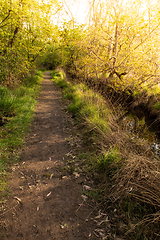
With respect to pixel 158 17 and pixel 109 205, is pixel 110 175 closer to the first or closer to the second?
pixel 109 205

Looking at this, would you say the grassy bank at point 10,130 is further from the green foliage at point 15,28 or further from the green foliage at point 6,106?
the green foliage at point 15,28

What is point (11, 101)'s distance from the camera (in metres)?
6.26

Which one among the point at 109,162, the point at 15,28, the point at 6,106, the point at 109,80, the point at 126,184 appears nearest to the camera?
the point at 126,184

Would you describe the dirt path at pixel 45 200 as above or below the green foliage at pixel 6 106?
below

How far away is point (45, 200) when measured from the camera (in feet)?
9.75

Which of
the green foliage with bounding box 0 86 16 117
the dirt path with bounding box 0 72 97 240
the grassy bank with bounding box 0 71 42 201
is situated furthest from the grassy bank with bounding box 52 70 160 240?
the green foliage with bounding box 0 86 16 117

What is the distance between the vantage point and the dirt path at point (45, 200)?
7.97 ft

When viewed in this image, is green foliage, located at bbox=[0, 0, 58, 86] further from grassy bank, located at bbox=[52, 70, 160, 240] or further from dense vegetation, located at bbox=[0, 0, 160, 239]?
grassy bank, located at bbox=[52, 70, 160, 240]

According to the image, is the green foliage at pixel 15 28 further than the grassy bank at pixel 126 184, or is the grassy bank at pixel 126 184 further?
the green foliage at pixel 15 28

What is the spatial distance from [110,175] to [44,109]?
19.0ft

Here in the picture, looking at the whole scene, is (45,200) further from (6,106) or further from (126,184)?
(6,106)

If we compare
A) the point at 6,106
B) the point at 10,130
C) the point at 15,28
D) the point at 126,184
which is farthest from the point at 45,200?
the point at 15,28

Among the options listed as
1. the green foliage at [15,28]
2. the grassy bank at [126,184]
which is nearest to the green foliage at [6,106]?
the green foliage at [15,28]

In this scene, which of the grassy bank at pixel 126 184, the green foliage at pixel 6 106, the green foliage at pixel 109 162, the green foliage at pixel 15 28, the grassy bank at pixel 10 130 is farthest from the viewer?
the green foliage at pixel 15 28
